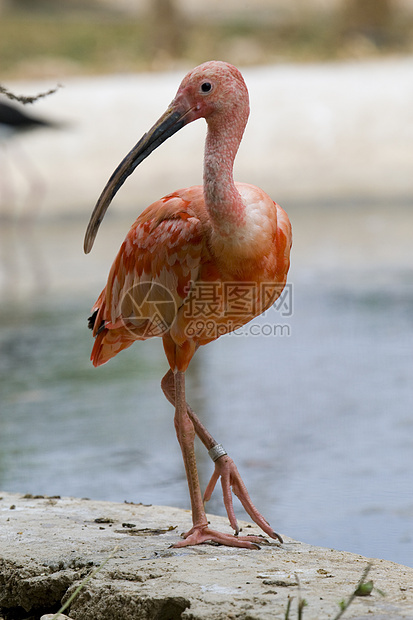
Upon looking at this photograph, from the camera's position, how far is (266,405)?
6.48 meters

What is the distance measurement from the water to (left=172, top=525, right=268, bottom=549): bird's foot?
2.30 ft

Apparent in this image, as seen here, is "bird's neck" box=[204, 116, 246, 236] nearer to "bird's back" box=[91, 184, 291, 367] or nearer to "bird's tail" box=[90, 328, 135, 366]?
"bird's back" box=[91, 184, 291, 367]

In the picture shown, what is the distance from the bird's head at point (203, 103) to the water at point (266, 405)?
6.23 ft

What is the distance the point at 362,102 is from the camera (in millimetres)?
13883

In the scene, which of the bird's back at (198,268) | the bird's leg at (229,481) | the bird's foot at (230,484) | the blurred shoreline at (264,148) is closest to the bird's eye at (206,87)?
the bird's back at (198,268)

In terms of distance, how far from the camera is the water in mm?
4949

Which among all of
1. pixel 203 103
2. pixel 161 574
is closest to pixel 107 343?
pixel 203 103

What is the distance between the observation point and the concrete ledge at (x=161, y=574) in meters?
2.98

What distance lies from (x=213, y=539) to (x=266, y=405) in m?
2.77

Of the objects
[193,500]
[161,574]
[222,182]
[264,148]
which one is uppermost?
[264,148]

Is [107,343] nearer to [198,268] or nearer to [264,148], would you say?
[198,268]

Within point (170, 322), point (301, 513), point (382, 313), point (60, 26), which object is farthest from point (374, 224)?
point (60, 26)

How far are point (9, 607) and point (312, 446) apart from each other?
2560mm

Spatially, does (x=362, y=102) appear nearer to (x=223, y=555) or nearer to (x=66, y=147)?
(x=66, y=147)
